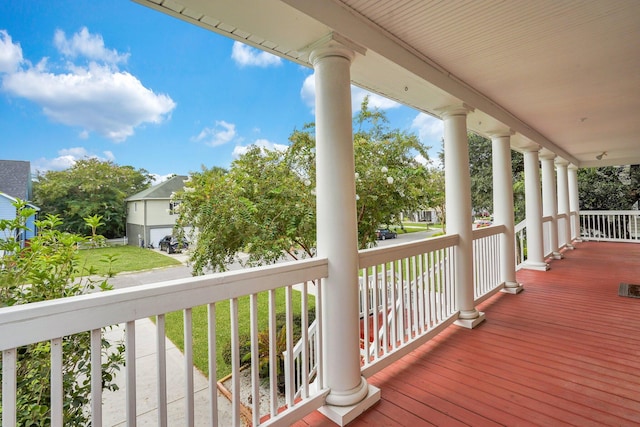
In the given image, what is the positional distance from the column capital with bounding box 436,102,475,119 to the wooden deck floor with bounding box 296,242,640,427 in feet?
7.20

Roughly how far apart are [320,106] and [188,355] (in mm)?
1493

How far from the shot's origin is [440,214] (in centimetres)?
639

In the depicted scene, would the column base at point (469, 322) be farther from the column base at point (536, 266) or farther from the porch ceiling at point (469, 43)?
the column base at point (536, 266)

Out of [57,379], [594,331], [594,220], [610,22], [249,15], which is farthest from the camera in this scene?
[594,220]

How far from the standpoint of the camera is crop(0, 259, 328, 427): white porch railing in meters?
0.94

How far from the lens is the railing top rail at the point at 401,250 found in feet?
6.86

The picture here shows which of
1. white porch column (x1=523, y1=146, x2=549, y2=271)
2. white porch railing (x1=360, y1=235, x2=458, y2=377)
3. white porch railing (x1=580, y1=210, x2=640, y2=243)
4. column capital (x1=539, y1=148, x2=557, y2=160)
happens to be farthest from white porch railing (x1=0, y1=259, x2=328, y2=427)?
white porch railing (x1=580, y1=210, x2=640, y2=243)

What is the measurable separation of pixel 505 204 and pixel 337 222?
348 centimetres

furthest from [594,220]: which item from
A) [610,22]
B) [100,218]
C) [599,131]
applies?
[100,218]

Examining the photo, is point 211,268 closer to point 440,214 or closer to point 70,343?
point 70,343

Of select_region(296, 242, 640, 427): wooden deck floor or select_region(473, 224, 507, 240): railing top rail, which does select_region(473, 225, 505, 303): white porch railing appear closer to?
select_region(473, 224, 507, 240): railing top rail

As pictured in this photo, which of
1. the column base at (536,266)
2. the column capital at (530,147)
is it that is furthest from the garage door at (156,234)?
the column base at (536,266)

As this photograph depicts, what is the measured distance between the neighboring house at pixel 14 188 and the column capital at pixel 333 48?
168 centimetres

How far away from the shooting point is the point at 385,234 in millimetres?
4809
